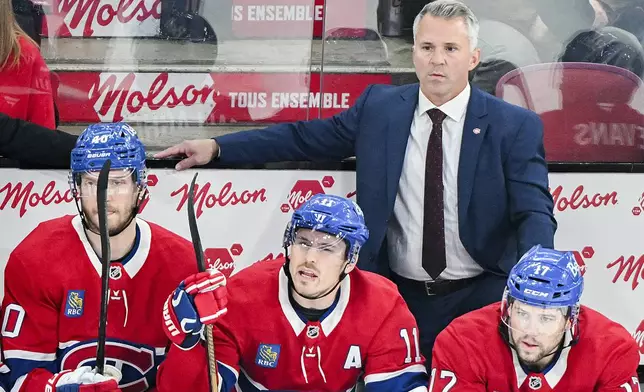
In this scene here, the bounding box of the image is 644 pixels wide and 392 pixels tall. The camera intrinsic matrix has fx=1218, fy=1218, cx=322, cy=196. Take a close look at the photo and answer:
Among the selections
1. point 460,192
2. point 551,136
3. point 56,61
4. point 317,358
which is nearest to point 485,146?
point 460,192

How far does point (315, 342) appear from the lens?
2848 mm

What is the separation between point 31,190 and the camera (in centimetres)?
350

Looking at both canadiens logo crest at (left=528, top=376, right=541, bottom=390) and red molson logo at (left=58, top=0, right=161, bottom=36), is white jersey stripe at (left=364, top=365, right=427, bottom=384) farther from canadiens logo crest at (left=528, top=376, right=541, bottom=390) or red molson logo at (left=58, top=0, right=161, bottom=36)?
red molson logo at (left=58, top=0, right=161, bottom=36)

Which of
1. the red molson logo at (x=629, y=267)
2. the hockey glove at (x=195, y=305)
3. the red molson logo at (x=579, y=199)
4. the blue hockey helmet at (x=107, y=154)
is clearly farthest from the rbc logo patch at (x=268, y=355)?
the red molson logo at (x=629, y=267)

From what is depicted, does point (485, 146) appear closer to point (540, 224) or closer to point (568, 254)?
point (540, 224)

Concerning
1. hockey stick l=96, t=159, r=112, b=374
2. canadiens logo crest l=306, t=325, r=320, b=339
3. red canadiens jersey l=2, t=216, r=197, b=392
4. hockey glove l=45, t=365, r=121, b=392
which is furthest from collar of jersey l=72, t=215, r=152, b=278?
canadiens logo crest l=306, t=325, r=320, b=339

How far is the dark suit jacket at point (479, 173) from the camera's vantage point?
322 cm

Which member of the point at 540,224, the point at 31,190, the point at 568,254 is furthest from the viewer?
the point at 31,190

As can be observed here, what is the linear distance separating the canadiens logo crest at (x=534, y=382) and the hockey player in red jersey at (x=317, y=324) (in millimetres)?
249

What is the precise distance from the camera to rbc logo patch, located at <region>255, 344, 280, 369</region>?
2852 millimetres

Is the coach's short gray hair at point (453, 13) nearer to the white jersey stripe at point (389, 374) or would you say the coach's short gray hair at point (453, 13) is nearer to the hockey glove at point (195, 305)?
the white jersey stripe at point (389, 374)

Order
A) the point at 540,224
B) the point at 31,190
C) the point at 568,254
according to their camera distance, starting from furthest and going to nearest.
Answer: the point at 31,190 → the point at 540,224 → the point at 568,254

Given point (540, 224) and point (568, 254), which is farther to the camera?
point (540, 224)

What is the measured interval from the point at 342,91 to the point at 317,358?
3.48 feet
